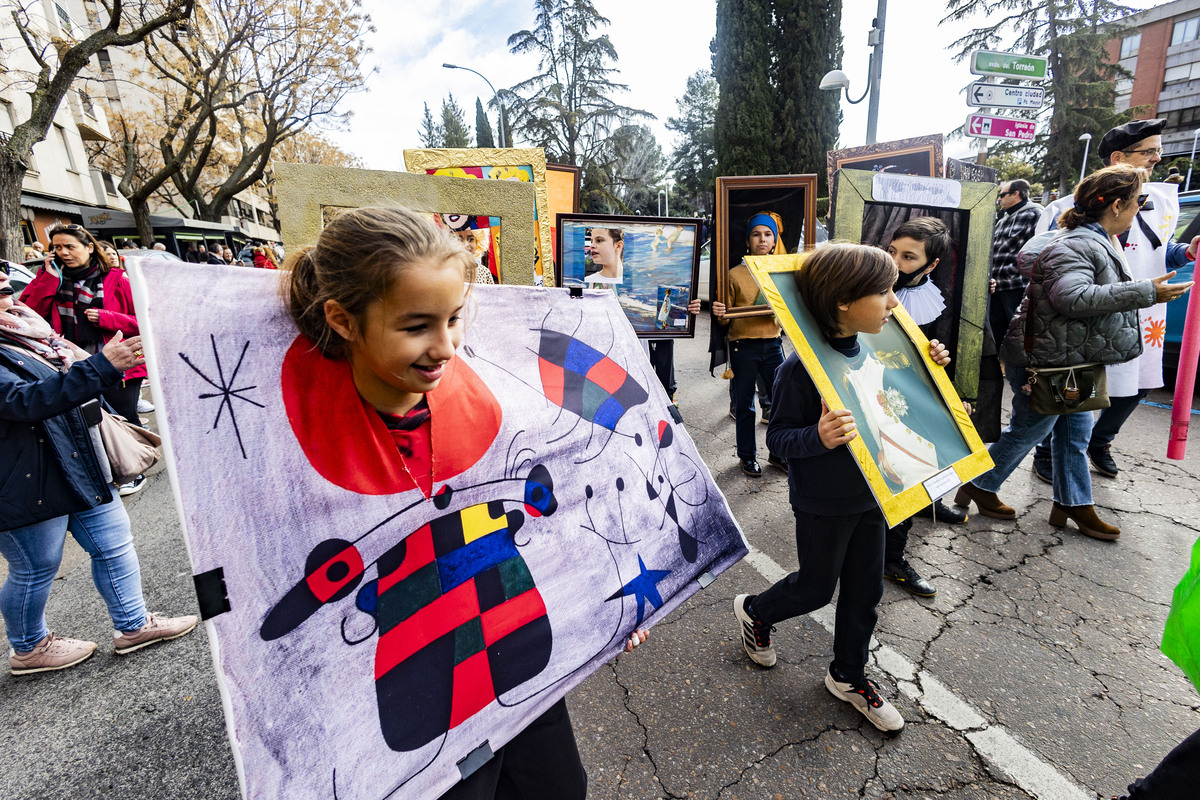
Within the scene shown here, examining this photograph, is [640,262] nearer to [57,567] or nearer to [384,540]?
[384,540]

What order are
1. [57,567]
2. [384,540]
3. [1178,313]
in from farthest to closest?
1. [1178,313]
2. [57,567]
3. [384,540]

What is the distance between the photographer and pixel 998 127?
5.69 m

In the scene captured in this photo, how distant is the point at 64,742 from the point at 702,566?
2.46 m

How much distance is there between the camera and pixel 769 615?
207 cm

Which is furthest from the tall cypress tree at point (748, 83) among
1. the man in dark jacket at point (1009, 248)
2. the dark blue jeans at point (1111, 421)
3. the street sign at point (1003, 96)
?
the dark blue jeans at point (1111, 421)

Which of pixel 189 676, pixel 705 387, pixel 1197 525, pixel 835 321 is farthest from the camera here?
pixel 705 387

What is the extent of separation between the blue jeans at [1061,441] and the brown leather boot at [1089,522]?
0.05m

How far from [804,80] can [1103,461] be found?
1823 centimetres

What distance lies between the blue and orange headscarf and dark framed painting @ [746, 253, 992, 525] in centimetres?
180

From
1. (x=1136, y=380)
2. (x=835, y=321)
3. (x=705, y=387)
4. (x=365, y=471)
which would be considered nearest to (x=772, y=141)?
(x=705, y=387)

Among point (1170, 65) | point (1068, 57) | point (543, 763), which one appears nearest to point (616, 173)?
point (1068, 57)

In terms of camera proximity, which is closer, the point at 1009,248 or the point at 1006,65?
the point at 1009,248

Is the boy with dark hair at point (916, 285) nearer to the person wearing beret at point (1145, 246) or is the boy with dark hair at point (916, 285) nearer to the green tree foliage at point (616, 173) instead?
the person wearing beret at point (1145, 246)

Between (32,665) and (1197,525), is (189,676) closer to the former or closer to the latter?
(32,665)
